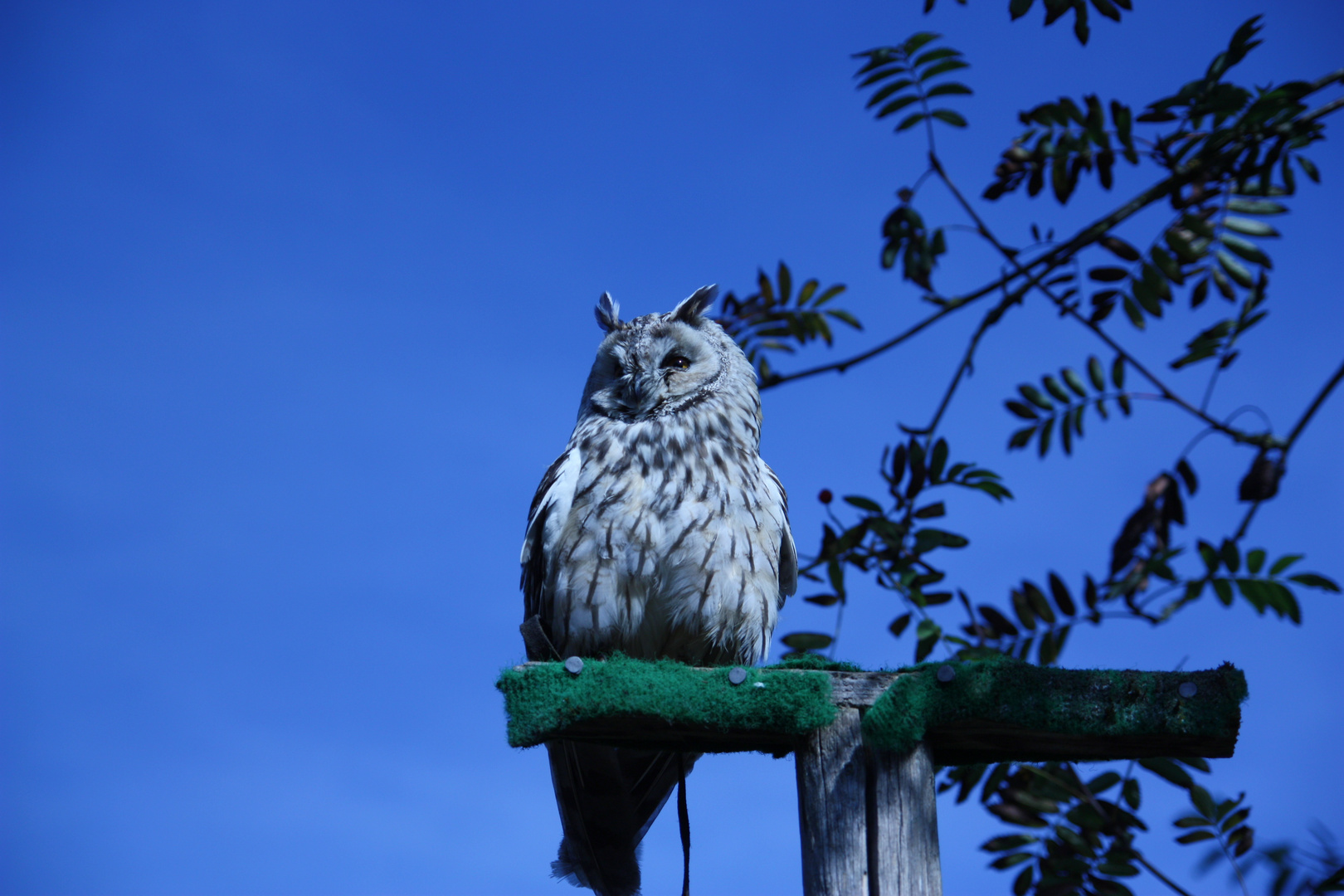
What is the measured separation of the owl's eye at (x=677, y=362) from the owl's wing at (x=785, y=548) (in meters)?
0.41

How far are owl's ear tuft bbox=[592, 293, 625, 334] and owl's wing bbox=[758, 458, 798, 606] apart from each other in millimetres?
755

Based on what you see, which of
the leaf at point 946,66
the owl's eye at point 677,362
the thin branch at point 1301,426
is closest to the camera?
the thin branch at point 1301,426

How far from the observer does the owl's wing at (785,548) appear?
3.08 meters

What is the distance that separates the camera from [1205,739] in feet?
6.69

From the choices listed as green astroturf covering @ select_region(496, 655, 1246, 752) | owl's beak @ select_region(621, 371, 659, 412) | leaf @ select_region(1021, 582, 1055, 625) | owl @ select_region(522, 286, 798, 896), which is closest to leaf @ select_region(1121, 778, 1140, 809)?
green astroturf covering @ select_region(496, 655, 1246, 752)

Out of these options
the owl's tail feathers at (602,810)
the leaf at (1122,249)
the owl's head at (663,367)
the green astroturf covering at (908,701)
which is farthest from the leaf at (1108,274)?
the owl's tail feathers at (602,810)

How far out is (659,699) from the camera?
2.06 m

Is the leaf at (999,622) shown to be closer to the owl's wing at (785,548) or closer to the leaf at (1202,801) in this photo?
the leaf at (1202,801)

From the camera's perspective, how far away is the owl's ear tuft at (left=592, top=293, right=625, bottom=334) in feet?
11.5

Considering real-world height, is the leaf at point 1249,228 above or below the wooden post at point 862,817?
above

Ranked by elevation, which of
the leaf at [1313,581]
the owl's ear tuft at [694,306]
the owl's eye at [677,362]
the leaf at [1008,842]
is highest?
the owl's ear tuft at [694,306]

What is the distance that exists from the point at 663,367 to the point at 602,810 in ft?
4.49

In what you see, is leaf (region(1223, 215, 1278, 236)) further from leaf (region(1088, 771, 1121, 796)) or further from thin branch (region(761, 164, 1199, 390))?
leaf (region(1088, 771, 1121, 796))

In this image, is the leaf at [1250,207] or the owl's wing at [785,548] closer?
the leaf at [1250,207]
